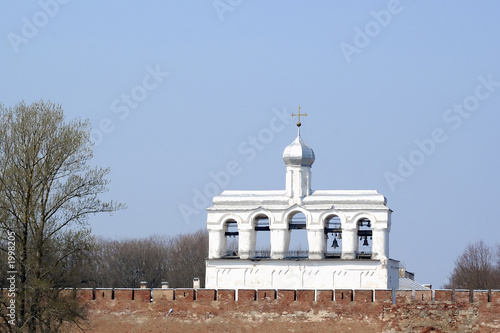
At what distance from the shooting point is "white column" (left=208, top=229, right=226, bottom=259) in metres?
36.0

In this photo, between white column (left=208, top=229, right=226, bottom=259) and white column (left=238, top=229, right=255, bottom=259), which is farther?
white column (left=208, top=229, right=226, bottom=259)

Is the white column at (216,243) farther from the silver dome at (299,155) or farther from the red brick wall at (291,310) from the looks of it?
the red brick wall at (291,310)

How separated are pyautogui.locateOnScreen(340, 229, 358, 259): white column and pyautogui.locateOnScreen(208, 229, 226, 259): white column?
344 cm

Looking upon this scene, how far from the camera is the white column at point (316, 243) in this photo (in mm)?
35219

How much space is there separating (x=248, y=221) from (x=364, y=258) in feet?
11.0

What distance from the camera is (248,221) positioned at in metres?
35.6

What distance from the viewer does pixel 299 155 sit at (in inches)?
1409

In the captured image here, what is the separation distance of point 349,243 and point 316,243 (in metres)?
0.91

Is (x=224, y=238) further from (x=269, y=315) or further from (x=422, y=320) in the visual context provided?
(x=422, y=320)

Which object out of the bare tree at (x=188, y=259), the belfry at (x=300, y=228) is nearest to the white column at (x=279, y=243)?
the belfry at (x=300, y=228)

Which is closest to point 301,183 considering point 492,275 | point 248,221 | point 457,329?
point 248,221

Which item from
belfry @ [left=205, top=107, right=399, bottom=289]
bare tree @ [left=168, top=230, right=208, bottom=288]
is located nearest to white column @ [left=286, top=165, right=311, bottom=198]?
belfry @ [left=205, top=107, right=399, bottom=289]

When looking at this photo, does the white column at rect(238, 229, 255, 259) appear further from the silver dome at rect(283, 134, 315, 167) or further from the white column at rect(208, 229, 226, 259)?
the silver dome at rect(283, 134, 315, 167)

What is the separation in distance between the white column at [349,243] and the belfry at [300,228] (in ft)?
0.09
